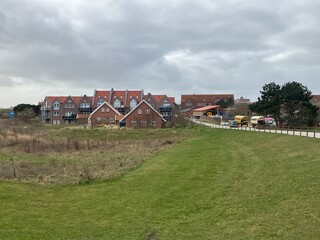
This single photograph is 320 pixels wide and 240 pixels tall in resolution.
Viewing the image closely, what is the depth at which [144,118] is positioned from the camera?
79.4m

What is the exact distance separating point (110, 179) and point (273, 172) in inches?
332

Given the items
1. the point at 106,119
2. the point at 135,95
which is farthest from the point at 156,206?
the point at 135,95

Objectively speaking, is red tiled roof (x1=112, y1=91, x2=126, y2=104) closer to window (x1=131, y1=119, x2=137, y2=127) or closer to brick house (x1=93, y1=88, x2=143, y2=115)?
brick house (x1=93, y1=88, x2=143, y2=115)

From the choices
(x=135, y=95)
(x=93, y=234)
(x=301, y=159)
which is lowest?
(x=93, y=234)

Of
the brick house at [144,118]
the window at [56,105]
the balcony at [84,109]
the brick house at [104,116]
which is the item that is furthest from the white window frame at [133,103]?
the brick house at [144,118]

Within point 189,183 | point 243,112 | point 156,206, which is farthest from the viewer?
point 243,112

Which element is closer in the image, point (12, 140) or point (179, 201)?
point (179, 201)

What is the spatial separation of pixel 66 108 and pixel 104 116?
25.0 m

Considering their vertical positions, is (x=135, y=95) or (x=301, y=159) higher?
(x=135, y=95)

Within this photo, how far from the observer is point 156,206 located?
48.1 ft

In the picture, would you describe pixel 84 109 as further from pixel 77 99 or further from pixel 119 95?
pixel 119 95

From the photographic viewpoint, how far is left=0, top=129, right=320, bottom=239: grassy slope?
36.5 ft

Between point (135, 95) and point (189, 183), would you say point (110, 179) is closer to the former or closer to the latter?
point (189, 183)

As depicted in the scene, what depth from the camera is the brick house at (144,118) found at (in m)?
78.8
